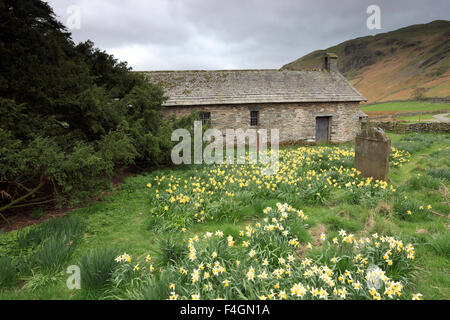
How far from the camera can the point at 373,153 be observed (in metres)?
6.59

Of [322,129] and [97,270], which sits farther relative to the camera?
[322,129]

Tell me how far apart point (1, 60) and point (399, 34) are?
635 feet

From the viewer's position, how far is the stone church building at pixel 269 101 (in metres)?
15.5

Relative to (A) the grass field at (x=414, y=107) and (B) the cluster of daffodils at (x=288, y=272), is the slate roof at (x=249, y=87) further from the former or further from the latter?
(A) the grass field at (x=414, y=107)

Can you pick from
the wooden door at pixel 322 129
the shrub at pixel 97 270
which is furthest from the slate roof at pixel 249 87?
the shrub at pixel 97 270

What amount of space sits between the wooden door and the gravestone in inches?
423

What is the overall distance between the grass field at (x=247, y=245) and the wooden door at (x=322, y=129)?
35.4 ft

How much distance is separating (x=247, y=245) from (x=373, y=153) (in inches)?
215

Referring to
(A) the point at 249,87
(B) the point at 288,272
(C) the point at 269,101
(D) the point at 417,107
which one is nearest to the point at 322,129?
(C) the point at 269,101

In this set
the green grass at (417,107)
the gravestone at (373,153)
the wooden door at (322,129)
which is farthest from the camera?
the green grass at (417,107)

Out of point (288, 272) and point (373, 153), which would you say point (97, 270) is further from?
point (373, 153)

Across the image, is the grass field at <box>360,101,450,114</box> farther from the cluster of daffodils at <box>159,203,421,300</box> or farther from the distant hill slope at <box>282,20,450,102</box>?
the cluster of daffodils at <box>159,203,421,300</box>

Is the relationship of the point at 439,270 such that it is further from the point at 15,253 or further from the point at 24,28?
the point at 24,28
